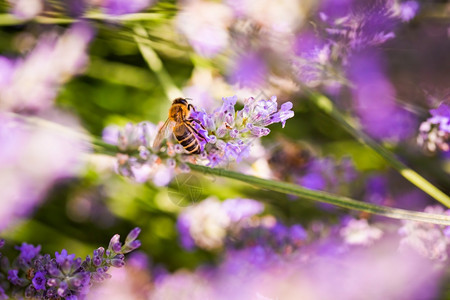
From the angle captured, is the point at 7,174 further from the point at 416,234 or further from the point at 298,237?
the point at 416,234

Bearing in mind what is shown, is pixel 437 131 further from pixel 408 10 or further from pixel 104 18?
pixel 104 18

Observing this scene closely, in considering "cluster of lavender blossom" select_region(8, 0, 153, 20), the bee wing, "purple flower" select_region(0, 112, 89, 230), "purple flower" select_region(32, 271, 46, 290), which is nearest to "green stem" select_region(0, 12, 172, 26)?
"cluster of lavender blossom" select_region(8, 0, 153, 20)

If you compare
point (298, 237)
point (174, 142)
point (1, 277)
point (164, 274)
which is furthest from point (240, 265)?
point (1, 277)

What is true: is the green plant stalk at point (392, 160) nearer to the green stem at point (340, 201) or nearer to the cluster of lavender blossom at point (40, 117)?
the green stem at point (340, 201)

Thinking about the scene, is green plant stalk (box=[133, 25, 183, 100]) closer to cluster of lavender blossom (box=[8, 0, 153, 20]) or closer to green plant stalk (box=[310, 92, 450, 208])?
cluster of lavender blossom (box=[8, 0, 153, 20])

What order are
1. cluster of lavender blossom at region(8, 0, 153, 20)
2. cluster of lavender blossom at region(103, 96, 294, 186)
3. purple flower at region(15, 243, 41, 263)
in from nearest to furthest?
cluster of lavender blossom at region(103, 96, 294, 186)
purple flower at region(15, 243, 41, 263)
cluster of lavender blossom at region(8, 0, 153, 20)
